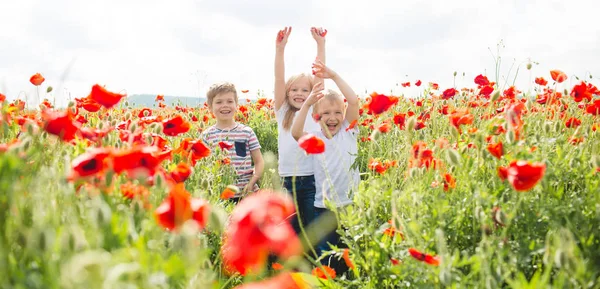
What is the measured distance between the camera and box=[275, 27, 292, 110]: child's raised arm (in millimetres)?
4148

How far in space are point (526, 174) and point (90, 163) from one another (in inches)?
52.1

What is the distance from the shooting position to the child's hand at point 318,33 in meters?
4.17

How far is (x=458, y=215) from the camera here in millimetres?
1913

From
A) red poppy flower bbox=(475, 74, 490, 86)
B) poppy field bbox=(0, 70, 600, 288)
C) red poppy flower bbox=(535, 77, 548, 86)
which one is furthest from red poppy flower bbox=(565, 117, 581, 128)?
red poppy flower bbox=(535, 77, 548, 86)

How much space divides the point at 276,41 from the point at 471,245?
2676 millimetres

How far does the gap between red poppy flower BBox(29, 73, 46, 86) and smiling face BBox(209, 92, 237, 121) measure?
145cm

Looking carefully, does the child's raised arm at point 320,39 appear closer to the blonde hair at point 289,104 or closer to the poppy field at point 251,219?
the blonde hair at point 289,104

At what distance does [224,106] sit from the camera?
4430mm

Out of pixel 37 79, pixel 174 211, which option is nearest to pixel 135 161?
pixel 174 211

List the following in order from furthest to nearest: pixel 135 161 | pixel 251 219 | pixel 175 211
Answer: pixel 135 161 → pixel 175 211 → pixel 251 219

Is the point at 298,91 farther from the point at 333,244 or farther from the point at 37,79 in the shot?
the point at 37,79

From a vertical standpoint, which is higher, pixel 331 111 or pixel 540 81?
pixel 540 81

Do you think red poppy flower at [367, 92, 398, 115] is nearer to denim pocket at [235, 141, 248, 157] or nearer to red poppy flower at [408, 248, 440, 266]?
red poppy flower at [408, 248, 440, 266]

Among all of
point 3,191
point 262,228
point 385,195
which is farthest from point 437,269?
point 3,191
